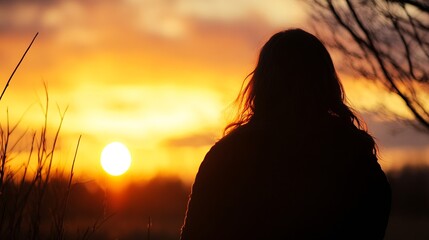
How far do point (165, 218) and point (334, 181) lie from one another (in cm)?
4344

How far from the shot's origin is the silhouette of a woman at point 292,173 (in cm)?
302

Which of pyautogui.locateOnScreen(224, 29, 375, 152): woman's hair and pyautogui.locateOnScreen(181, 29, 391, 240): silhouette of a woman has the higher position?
pyautogui.locateOnScreen(224, 29, 375, 152): woman's hair

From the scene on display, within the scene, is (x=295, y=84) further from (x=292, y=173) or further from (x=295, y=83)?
(x=292, y=173)

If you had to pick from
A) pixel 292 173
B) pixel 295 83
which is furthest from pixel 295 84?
pixel 292 173

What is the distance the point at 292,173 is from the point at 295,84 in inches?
15.5

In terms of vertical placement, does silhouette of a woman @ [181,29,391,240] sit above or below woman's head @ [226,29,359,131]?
below

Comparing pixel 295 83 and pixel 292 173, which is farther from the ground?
pixel 295 83

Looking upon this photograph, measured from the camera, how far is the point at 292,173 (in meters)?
3.03

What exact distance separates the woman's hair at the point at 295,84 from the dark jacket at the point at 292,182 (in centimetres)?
8

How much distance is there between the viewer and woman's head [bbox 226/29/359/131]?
314cm

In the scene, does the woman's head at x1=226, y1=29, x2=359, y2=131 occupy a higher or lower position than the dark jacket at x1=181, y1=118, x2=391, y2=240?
higher

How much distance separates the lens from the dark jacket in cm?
302

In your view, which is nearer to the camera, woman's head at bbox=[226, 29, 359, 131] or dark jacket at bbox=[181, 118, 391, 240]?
dark jacket at bbox=[181, 118, 391, 240]

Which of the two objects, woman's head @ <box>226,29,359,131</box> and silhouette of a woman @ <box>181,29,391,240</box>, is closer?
silhouette of a woman @ <box>181,29,391,240</box>
